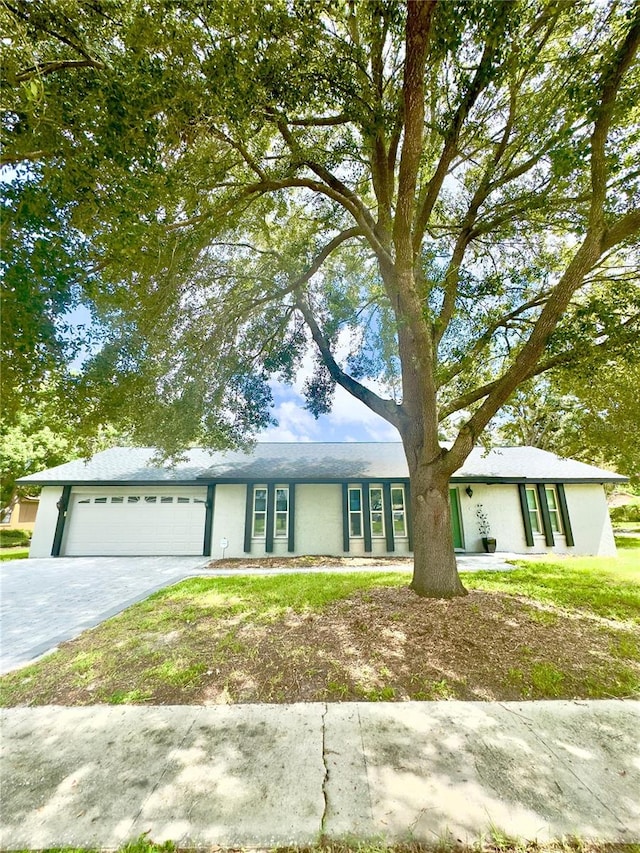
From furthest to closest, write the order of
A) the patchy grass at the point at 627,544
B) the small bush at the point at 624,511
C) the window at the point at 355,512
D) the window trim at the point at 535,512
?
the small bush at the point at 624,511 → the patchy grass at the point at 627,544 → the window trim at the point at 535,512 → the window at the point at 355,512

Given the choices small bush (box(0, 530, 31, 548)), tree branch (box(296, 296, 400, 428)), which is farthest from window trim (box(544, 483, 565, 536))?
small bush (box(0, 530, 31, 548))

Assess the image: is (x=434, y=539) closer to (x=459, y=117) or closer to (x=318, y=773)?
(x=318, y=773)

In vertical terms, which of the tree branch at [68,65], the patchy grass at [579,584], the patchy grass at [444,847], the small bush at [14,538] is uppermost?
the tree branch at [68,65]

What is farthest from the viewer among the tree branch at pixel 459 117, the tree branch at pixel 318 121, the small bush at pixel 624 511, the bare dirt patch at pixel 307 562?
the small bush at pixel 624 511

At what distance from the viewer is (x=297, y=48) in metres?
4.74

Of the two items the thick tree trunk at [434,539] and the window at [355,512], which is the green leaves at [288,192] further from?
the window at [355,512]

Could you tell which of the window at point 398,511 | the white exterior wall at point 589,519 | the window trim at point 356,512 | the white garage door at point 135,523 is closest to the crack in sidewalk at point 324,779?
the window trim at point 356,512

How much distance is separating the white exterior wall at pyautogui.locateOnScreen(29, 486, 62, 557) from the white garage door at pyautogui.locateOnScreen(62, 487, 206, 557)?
519mm

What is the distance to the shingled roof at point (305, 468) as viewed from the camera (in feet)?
44.7

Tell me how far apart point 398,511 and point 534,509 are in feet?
17.5

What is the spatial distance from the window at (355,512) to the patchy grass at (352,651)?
689 centimetres

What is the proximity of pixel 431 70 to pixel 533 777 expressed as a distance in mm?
7805

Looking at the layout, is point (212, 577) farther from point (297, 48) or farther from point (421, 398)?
point (297, 48)

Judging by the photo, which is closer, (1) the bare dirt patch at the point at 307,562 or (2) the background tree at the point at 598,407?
(2) the background tree at the point at 598,407
